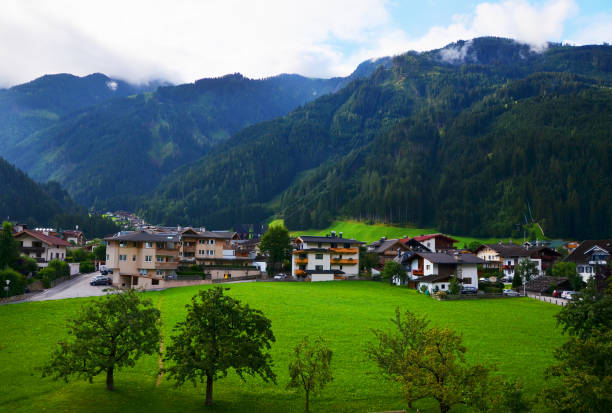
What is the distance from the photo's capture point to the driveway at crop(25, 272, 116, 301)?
67250mm

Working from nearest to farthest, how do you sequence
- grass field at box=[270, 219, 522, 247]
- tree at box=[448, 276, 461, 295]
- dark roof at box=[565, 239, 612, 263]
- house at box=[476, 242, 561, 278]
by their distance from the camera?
tree at box=[448, 276, 461, 295] < dark roof at box=[565, 239, 612, 263] < house at box=[476, 242, 561, 278] < grass field at box=[270, 219, 522, 247]

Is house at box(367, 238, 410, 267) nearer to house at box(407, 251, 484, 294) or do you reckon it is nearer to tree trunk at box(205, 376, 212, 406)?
house at box(407, 251, 484, 294)

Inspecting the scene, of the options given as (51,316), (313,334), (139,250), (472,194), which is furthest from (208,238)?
(472,194)

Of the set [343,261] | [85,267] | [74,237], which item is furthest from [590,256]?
[74,237]

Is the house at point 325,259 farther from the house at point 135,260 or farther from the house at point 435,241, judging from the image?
the house at point 435,241

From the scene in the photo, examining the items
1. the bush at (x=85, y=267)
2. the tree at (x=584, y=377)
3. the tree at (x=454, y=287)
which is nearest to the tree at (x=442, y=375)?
the tree at (x=584, y=377)

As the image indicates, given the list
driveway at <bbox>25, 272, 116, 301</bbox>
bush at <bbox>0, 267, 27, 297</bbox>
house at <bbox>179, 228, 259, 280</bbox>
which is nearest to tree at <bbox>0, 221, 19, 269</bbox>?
driveway at <bbox>25, 272, 116, 301</bbox>

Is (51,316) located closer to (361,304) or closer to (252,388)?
(252,388)

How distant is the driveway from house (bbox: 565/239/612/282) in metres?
91.1

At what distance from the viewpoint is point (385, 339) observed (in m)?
31.6

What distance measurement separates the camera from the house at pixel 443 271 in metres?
80.5

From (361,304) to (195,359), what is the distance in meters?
38.1

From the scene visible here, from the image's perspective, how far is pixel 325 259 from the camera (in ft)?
317

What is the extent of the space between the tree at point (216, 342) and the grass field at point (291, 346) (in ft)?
8.82
